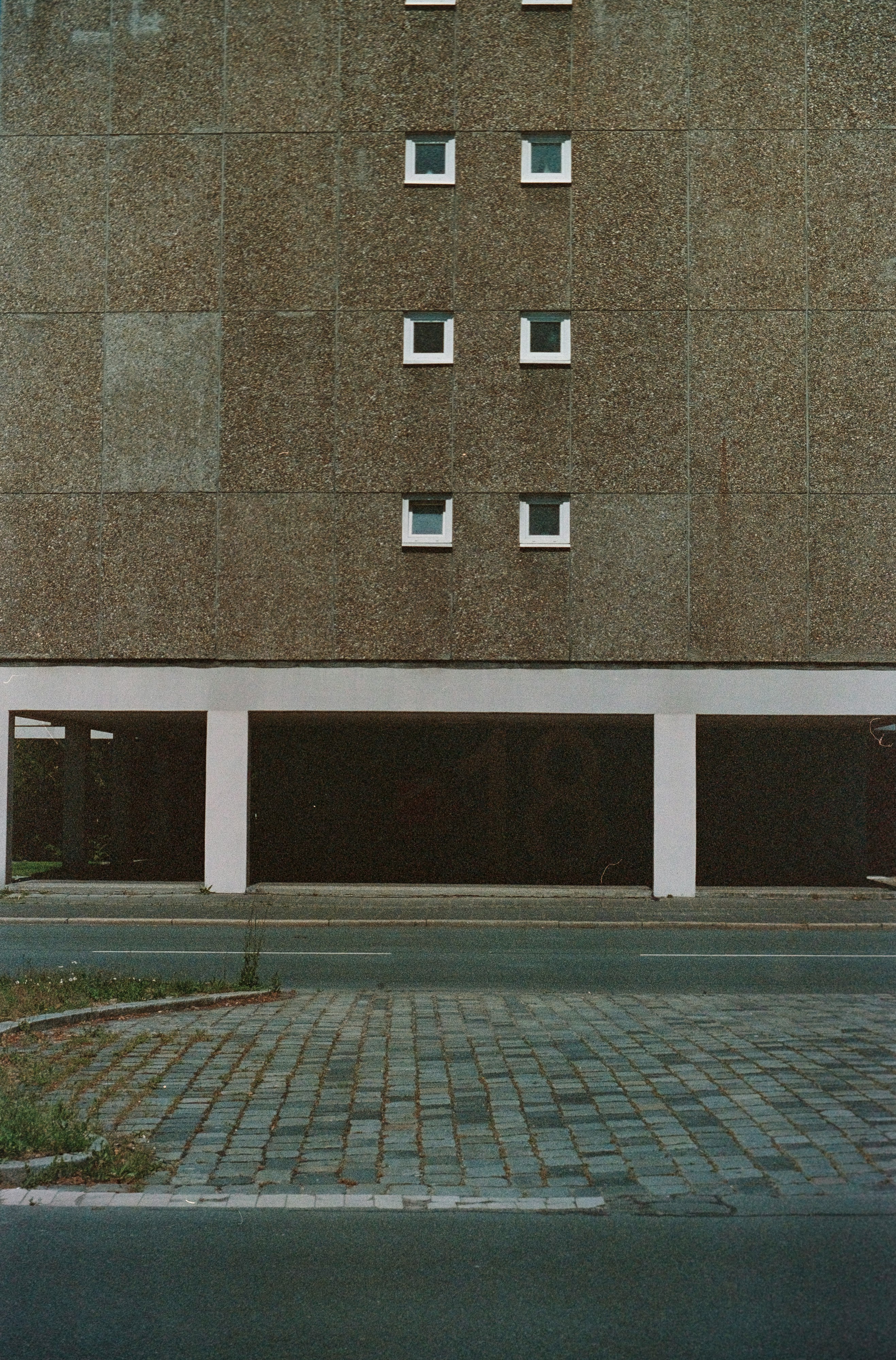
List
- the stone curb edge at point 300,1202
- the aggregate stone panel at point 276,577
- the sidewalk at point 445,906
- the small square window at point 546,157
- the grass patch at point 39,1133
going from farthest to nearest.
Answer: the small square window at point 546,157 < the aggregate stone panel at point 276,577 < the sidewalk at point 445,906 < the grass patch at point 39,1133 < the stone curb edge at point 300,1202

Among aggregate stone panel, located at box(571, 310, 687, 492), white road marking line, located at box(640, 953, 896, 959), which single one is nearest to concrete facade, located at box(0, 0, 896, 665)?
aggregate stone panel, located at box(571, 310, 687, 492)

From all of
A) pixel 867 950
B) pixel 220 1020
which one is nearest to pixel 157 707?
pixel 867 950

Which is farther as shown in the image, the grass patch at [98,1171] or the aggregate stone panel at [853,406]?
the aggregate stone panel at [853,406]

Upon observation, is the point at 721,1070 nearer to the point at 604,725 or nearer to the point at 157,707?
the point at 157,707

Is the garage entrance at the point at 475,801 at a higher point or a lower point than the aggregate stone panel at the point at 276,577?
lower

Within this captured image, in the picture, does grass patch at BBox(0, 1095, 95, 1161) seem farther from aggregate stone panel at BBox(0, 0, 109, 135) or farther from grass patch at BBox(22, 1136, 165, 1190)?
aggregate stone panel at BBox(0, 0, 109, 135)

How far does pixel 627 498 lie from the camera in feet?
78.3

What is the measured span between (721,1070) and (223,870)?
1694 cm

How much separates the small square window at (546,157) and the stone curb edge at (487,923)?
485 inches

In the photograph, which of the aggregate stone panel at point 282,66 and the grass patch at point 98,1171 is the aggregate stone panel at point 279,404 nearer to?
the aggregate stone panel at point 282,66

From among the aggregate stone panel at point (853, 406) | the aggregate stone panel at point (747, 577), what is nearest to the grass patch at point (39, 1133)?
the aggregate stone panel at point (747, 577)

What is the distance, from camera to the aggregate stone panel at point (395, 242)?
2414 centimetres

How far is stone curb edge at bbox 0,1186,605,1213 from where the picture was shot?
18.9ft

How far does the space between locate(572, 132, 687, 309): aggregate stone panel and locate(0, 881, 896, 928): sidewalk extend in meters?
9.62
